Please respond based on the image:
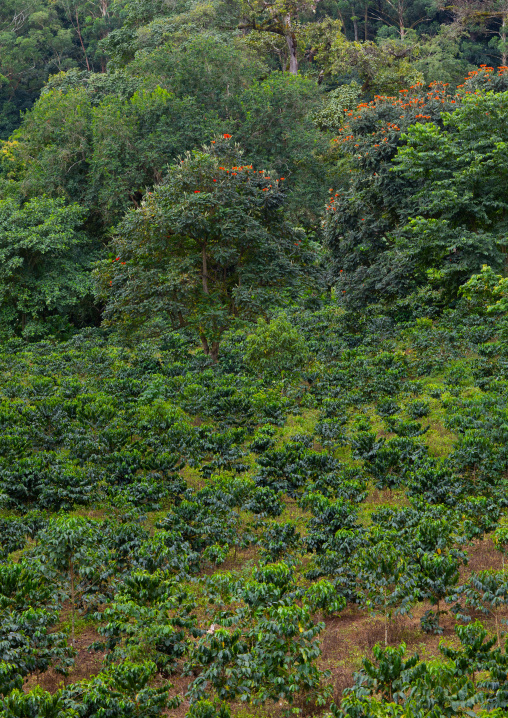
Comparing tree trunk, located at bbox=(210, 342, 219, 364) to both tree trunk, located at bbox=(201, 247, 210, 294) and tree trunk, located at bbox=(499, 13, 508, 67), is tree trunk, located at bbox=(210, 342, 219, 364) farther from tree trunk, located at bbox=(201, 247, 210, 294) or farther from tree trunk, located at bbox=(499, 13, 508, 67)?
tree trunk, located at bbox=(499, 13, 508, 67)

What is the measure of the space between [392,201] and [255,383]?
8.08 meters

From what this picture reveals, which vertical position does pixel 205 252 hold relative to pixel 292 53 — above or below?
below

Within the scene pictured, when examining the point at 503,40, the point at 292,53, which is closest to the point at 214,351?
the point at 292,53

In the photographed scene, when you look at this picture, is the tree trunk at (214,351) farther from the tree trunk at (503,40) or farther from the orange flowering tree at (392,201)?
the tree trunk at (503,40)

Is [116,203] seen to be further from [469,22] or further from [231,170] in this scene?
[469,22]

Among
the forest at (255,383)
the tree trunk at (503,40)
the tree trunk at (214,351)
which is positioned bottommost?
the tree trunk at (214,351)

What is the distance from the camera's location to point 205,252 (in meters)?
15.5

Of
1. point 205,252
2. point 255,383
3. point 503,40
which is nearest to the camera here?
point 255,383

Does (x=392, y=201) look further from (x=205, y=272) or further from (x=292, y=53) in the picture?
(x=292, y=53)

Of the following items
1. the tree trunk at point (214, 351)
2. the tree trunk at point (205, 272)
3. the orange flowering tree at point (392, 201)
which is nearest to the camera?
the tree trunk at point (205, 272)

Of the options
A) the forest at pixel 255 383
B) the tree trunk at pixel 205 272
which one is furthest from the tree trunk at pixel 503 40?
the tree trunk at pixel 205 272

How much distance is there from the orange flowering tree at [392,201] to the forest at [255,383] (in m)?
0.09

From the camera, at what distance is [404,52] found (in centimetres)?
3145

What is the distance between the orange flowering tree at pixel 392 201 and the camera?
16562mm
